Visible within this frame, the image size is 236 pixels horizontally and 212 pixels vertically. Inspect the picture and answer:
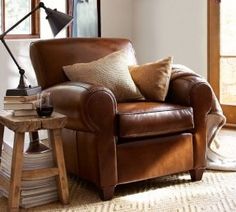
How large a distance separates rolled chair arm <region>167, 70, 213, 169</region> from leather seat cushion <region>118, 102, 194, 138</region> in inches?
2.4

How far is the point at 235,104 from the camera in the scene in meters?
4.41

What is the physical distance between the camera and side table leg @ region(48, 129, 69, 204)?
2393 millimetres

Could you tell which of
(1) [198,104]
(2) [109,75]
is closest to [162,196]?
(1) [198,104]

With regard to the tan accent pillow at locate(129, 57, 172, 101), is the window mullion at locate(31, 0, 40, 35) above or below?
above

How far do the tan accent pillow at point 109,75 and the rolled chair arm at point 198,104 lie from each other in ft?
1.06

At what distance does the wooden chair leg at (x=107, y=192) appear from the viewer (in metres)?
2.47

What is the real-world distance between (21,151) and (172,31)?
2.82 meters

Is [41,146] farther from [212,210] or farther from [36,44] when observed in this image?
[212,210]

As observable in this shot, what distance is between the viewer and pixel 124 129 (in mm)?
2445

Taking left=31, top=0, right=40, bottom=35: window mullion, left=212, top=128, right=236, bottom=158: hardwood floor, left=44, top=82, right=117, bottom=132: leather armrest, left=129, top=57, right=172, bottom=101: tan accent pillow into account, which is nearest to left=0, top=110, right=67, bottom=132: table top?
left=44, top=82, right=117, bottom=132: leather armrest

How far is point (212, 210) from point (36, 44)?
156 cm

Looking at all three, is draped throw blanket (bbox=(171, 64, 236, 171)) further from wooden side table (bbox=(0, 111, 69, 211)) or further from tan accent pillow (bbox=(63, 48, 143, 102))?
wooden side table (bbox=(0, 111, 69, 211))

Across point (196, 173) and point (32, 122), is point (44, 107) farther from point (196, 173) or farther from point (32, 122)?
point (196, 173)

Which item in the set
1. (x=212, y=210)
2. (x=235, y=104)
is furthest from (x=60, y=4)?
(x=212, y=210)
